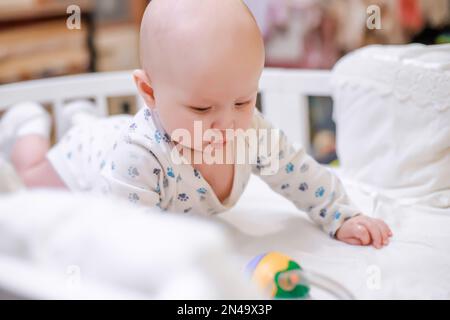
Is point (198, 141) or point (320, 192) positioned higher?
point (198, 141)

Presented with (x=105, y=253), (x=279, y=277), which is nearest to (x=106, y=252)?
(x=105, y=253)

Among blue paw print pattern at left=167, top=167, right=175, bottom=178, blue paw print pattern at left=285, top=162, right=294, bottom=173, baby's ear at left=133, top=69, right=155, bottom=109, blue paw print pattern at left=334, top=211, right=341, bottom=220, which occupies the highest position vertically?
baby's ear at left=133, top=69, right=155, bottom=109

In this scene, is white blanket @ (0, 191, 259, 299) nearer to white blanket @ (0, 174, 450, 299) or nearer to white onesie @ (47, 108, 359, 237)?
white blanket @ (0, 174, 450, 299)

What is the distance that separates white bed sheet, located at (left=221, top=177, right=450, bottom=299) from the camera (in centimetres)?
62

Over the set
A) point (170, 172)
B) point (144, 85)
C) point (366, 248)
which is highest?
point (144, 85)

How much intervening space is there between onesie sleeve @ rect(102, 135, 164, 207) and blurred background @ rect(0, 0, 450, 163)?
0.54 meters

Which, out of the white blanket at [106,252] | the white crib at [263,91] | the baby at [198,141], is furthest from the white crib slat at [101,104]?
the white blanket at [106,252]

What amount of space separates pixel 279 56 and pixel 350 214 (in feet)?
3.23

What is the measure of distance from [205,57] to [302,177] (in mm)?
249

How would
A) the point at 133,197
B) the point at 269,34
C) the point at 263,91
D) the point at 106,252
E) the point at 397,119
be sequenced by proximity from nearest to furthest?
1. the point at 106,252
2. the point at 133,197
3. the point at 397,119
4. the point at 263,91
5. the point at 269,34

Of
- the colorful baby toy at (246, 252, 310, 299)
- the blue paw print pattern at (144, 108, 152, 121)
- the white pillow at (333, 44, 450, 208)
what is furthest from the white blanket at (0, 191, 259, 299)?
the white pillow at (333, 44, 450, 208)

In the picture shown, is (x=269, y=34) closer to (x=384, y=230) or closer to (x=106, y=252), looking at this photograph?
(x=384, y=230)

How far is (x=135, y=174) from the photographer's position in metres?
0.68

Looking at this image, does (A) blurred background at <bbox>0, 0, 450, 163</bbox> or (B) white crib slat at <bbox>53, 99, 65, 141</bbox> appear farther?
(A) blurred background at <bbox>0, 0, 450, 163</bbox>
